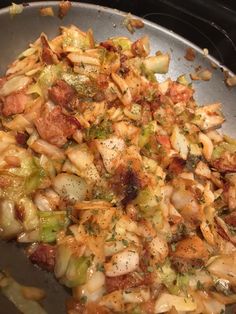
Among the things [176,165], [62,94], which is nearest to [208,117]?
[176,165]

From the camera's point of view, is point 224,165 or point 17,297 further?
point 224,165

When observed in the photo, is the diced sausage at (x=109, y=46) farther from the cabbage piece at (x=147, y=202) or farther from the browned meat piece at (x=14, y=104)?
the cabbage piece at (x=147, y=202)

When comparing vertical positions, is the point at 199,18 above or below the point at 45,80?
above

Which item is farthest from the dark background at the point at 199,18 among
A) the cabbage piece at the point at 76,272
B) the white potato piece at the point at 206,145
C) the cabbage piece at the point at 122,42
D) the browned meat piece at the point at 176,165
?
the cabbage piece at the point at 76,272

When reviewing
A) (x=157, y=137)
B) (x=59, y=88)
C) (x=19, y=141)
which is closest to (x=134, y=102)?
(x=157, y=137)

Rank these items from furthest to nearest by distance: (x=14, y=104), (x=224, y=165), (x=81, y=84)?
(x=224, y=165) < (x=81, y=84) < (x=14, y=104)

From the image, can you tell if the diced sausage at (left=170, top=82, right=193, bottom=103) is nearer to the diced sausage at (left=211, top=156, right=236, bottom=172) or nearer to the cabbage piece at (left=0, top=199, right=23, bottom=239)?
the diced sausage at (left=211, top=156, right=236, bottom=172)

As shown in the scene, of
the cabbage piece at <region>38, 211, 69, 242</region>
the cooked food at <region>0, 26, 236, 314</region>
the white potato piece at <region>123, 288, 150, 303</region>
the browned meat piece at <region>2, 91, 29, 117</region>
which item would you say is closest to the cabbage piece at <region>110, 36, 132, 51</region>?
the cooked food at <region>0, 26, 236, 314</region>

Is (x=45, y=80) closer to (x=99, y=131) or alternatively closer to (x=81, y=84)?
(x=81, y=84)
